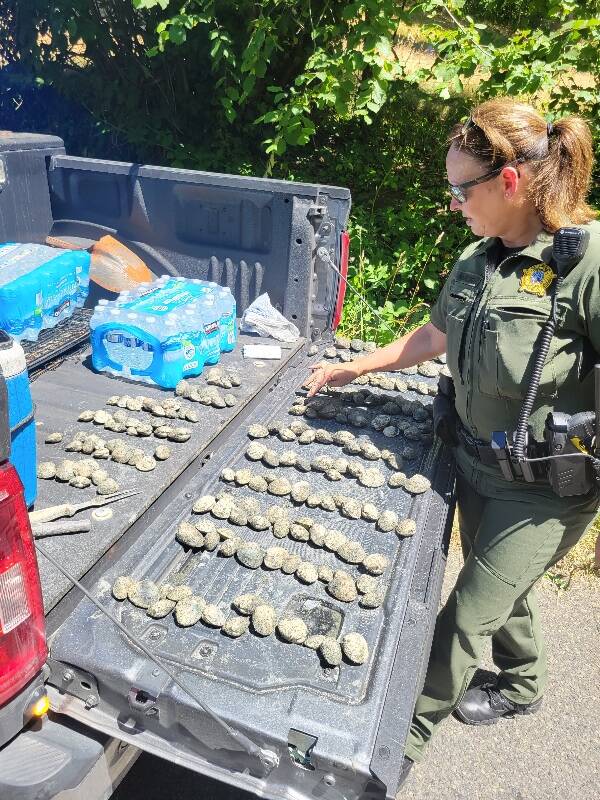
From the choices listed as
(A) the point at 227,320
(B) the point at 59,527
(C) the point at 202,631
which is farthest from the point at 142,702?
(A) the point at 227,320

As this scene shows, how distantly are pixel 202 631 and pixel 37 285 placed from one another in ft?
6.39

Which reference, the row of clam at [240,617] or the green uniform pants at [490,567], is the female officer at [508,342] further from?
the row of clam at [240,617]

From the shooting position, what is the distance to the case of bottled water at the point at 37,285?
111 inches

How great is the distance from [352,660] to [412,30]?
5839 mm

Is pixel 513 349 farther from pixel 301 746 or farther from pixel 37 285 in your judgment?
pixel 37 285

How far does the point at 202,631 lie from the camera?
60.9 inches

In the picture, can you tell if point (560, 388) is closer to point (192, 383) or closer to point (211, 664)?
point (211, 664)

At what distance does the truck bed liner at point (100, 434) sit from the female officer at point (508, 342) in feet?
3.01

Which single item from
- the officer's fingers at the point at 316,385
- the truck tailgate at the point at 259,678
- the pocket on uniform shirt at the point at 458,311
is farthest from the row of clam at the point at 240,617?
the officer's fingers at the point at 316,385

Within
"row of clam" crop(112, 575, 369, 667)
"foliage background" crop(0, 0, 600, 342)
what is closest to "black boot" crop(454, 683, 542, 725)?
"row of clam" crop(112, 575, 369, 667)

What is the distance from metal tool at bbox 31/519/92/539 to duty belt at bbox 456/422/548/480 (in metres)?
1.18

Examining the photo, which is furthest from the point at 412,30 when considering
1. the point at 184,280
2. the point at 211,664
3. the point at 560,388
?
the point at 211,664

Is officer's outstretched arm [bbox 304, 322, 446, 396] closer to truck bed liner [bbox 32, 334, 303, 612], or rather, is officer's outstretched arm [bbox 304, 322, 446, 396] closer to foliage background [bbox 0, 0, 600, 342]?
truck bed liner [bbox 32, 334, 303, 612]

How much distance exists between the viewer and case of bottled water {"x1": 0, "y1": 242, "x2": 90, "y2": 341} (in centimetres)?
283
